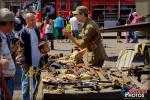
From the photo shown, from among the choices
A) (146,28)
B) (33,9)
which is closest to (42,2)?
(33,9)

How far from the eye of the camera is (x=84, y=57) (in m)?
7.53

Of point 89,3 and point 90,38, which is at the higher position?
point 90,38

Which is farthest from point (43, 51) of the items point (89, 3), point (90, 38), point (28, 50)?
point (89, 3)

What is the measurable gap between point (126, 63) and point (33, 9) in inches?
758

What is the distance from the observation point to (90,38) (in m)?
7.12

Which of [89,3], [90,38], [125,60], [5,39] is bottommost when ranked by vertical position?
[89,3]

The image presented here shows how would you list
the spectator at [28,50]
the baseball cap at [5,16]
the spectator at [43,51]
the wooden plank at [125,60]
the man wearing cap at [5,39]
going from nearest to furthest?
the man wearing cap at [5,39], the baseball cap at [5,16], the spectator at [28,50], the spectator at [43,51], the wooden plank at [125,60]

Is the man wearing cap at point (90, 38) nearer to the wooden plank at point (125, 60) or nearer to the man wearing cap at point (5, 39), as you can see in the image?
the man wearing cap at point (5, 39)

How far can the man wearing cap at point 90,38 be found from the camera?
23.1 feet

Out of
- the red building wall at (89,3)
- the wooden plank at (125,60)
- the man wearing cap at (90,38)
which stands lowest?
the red building wall at (89,3)

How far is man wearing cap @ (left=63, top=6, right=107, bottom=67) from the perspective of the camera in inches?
278

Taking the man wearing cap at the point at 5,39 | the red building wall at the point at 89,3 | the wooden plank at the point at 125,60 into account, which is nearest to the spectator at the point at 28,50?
the man wearing cap at the point at 5,39

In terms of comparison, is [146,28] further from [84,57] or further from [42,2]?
[42,2]

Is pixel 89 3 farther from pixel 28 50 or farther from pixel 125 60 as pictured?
pixel 28 50
